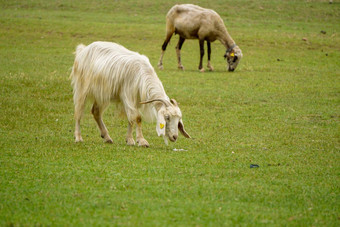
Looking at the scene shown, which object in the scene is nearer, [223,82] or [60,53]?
[223,82]

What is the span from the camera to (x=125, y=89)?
8734 millimetres

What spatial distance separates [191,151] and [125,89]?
5.17ft

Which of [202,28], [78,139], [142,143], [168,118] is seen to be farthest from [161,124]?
[202,28]

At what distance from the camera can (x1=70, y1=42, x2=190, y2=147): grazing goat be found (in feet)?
27.5

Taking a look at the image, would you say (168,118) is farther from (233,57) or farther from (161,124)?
(233,57)

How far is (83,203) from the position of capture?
5492 mm

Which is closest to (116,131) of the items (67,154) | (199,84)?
(67,154)

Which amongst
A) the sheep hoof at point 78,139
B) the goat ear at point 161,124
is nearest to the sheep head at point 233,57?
the sheep hoof at point 78,139

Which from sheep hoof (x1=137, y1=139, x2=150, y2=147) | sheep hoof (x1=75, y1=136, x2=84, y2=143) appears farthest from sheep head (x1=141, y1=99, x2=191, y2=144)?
sheep hoof (x1=75, y1=136, x2=84, y2=143)

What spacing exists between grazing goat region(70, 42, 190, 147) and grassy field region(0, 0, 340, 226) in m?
0.47

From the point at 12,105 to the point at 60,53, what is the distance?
1057 centimetres

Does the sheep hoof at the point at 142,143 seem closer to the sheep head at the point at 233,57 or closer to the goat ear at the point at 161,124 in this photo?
the goat ear at the point at 161,124

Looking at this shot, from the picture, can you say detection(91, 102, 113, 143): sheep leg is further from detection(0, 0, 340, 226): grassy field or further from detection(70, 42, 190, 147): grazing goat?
detection(0, 0, 340, 226): grassy field

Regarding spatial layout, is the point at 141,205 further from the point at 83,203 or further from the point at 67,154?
the point at 67,154
